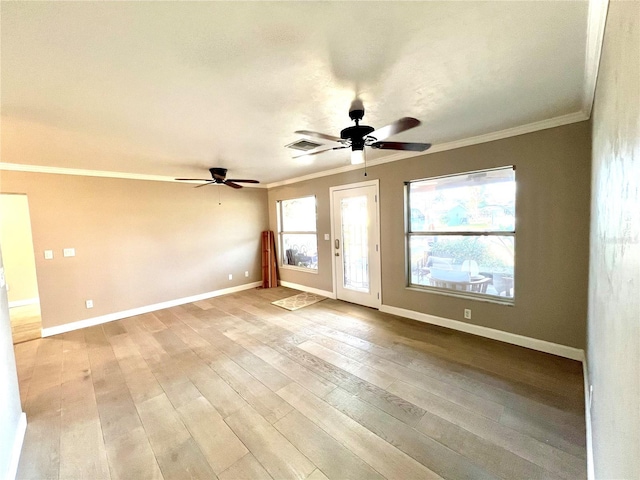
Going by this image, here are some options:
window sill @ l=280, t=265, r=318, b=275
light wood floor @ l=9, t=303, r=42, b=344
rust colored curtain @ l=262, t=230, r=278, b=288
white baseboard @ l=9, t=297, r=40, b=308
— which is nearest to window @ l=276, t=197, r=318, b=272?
window sill @ l=280, t=265, r=318, b=275

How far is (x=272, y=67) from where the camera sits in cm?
161

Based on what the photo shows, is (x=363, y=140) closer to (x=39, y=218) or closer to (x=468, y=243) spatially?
(x=468, y=243)

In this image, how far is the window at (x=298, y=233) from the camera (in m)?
5.55

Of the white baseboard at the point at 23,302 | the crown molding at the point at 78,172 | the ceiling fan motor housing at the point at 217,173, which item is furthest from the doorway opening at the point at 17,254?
the ceiling fan motor housing at the point at 217,173

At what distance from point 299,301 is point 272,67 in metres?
4.03

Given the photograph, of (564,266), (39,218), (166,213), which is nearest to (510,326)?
(564,266)

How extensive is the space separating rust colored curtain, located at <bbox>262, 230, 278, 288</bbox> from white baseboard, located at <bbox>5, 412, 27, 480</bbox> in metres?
4.22

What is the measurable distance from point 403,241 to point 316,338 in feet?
6.24

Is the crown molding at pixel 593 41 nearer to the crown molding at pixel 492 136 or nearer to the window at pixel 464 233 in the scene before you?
the crown molding at pixel 492 136

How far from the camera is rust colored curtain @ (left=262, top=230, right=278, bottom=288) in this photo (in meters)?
6.13

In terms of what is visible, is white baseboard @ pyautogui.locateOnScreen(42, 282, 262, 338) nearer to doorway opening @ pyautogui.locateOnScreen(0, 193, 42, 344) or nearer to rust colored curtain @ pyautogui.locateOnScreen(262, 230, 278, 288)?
rust colored curtain @ pyautogui.locateOnScreen(262, 230, 278, 288)

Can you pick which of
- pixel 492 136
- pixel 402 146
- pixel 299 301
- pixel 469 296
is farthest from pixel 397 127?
pixel 299 301

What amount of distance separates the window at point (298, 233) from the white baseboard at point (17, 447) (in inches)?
164

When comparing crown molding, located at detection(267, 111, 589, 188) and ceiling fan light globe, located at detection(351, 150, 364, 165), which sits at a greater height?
crown molding, located at detection(267, 111, 589, 188)
